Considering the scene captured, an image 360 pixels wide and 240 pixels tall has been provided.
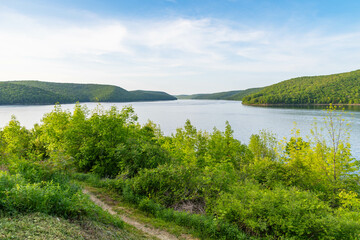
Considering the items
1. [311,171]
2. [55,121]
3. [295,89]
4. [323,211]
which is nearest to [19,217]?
[323,211]

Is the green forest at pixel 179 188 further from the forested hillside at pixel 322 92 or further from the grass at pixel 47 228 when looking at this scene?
the forested hillside at pixel 322 92

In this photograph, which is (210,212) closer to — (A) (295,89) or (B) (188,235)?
(B) (188,235)

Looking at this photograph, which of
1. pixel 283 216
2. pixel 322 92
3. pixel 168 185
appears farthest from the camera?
pixel 322 92

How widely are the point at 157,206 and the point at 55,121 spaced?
1616 centimetres

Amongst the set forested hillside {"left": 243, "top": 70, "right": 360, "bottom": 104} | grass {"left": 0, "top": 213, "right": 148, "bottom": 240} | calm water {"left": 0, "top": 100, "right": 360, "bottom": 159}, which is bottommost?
calm water {"left": 0, "top": 100, "right": 360, "bottom": 159}

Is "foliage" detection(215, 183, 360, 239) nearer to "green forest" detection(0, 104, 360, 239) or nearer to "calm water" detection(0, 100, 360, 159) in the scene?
"green forest" detection(0, 104, 360, 239)

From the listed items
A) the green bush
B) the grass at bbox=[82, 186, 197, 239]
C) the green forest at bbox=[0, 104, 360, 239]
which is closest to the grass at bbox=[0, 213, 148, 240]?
the green forest at bbox=[0, 104, 360, 239]

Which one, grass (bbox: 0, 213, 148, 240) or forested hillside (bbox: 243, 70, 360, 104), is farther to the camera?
forested hillside (bbox: 243, 70, 360, 104)

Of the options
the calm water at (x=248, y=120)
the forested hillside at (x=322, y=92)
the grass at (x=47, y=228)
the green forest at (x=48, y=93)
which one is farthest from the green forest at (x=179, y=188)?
the forested hillside at (x=322, y=92)

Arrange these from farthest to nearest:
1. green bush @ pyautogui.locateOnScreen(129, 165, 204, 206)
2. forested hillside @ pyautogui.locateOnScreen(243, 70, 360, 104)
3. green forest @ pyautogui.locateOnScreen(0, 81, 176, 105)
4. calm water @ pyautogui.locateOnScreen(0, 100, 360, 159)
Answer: green forest @ pyautogui.locateOnScreen(0, 81, 176, 105) < forested hillside @ pyautogui.locateOnScreen(243, 70, 360, 104) < calm water @ pyautogui.locateOnScreen(0, 100, 360, 159) < green bush @ pyautogui.locateOnScreen(129, 165, 204, 206)

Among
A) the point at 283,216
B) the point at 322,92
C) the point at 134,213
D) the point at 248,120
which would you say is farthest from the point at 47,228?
the point at 322,92

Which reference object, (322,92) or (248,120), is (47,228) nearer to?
(248,120)

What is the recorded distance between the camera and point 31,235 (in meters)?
4.49

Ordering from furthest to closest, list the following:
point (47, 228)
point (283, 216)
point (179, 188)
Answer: point (179, 188) < point (283, 216) < point (47, 228)
